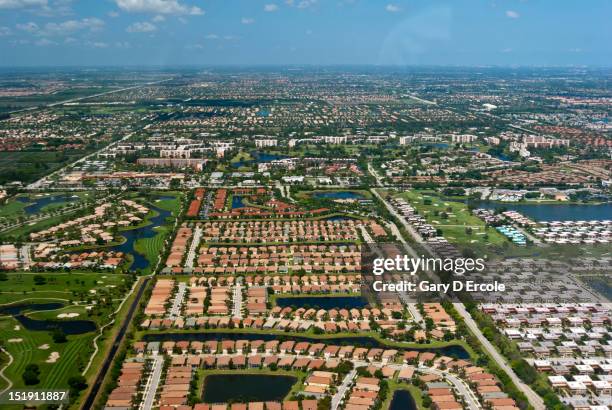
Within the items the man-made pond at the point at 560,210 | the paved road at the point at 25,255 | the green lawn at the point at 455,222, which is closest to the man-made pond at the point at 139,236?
the paved road at the point at 25,255

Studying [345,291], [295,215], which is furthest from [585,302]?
[295,215]

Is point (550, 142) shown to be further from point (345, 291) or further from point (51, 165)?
point (51, 165)

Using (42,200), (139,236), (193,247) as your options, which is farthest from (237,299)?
(42,200)

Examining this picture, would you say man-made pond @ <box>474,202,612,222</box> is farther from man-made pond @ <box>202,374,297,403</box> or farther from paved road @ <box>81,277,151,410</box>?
paved road @ <box>81,277,151,410</box>

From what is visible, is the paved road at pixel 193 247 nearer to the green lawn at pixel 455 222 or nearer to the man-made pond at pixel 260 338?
the man-made pond at pixel 260 338

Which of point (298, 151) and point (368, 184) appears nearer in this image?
point (368, 184)

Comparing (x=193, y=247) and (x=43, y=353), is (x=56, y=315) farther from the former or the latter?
(x=193, y=247)

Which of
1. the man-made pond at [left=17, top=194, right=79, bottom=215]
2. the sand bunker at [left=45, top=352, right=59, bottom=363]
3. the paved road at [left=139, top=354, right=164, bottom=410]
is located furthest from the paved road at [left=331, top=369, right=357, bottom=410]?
the man-made pond at [left=17, top=194, right=79, bottom=215]

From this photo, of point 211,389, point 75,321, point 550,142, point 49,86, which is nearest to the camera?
point 211,389
